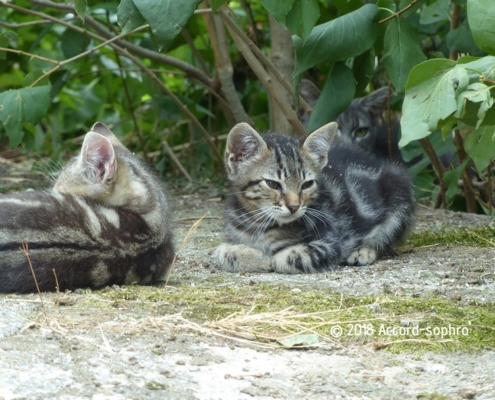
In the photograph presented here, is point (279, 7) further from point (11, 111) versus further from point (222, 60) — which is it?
point (222, 60)

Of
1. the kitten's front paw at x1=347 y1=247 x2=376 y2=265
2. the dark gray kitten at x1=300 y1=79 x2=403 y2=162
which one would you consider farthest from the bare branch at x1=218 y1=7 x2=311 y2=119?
the dark gray kitten at x1=300 y1=79 x2=403 y2=162

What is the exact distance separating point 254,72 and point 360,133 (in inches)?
85.9

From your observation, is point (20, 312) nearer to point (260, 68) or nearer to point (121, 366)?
point (121, 366)

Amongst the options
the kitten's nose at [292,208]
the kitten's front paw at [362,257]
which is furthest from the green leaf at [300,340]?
the kitten's front paw at [362,257]

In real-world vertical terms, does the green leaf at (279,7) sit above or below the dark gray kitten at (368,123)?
above

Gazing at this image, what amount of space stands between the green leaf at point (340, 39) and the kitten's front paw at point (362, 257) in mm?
1303

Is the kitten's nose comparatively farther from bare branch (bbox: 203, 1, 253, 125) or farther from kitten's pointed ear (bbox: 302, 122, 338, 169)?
bare branch (bbox: 203, 1, 253, 125)

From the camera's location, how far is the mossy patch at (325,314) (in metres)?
3.53

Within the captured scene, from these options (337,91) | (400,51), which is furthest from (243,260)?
(400,51)

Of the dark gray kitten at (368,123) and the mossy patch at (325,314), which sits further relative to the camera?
the dark gray kitten at (368,123)

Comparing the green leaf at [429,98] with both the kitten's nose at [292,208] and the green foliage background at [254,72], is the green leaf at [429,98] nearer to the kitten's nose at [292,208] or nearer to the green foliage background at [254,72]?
the green foliage background at [254,72]

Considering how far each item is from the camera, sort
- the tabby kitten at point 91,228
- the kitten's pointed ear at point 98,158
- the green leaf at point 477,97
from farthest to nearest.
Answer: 1. the kitten's pointed ear at point 98,158
2. the tabby kitten at point 91,228
3. the green leaf at point 477,97

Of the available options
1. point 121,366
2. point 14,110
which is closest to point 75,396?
point 121,366

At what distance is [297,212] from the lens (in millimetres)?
5387
